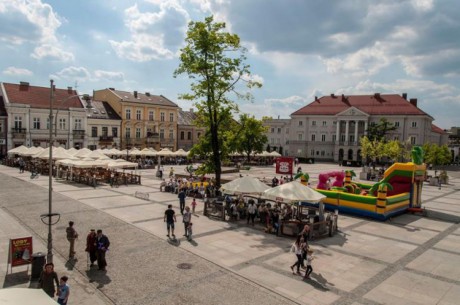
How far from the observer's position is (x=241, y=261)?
41.7 feet

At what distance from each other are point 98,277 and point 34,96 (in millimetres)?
53604

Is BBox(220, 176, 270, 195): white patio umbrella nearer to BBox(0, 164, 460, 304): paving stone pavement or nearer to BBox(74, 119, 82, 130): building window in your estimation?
BBox(0, 164, 460, 304): paving stone pavement

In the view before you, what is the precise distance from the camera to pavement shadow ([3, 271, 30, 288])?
10.3 m

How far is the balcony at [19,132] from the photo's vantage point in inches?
2029

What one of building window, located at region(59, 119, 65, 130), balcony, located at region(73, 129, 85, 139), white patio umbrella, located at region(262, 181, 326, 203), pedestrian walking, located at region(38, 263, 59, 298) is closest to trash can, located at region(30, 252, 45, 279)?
pedestrian walking, located at region(38, 263, 59, 298)

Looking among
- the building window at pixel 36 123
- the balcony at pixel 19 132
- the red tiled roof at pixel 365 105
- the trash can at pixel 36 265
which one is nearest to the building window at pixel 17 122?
the balcony at pixel 19 132

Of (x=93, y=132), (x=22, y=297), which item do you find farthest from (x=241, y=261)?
(x=93, y=132)

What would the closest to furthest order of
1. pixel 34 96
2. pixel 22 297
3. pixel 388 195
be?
pixel 22 297 < pixel 388 195 < pixel 34 96

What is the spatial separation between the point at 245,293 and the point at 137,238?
22.5 feet

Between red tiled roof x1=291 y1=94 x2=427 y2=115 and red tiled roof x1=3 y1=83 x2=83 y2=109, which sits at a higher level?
red tiled roof x1=291 y1=94 x2=427 y2=115

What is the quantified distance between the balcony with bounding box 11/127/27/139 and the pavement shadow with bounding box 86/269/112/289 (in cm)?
4933

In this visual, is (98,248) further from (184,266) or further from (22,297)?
(22,297)

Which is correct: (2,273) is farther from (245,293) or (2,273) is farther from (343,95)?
(343,95)

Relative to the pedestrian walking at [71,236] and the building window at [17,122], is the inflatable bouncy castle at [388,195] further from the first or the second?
the building window at [17,122]
